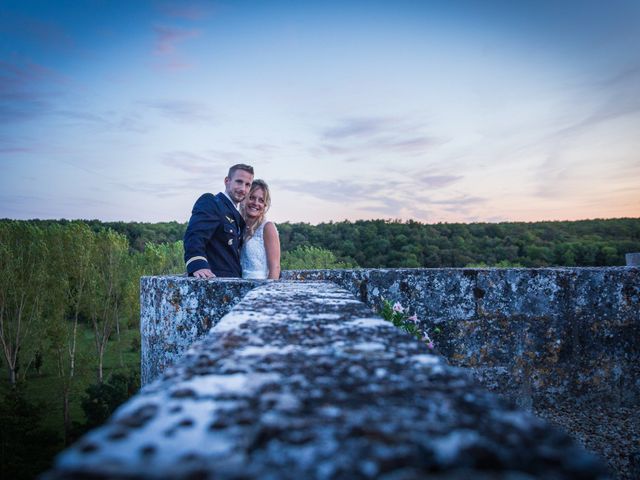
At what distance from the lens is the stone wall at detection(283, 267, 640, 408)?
4.50 meters

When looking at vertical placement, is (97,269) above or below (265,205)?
below

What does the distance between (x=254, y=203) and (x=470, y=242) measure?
29.8m

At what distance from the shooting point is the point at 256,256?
17.8 ft

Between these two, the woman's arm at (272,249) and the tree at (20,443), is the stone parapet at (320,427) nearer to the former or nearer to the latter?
the woman's arm at (272,249)

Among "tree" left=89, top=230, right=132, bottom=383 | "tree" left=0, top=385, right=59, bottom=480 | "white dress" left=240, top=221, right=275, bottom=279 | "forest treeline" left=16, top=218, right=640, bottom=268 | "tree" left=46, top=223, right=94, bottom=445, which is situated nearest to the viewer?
"white dress" left=240, top=221, right=275, bottom=279

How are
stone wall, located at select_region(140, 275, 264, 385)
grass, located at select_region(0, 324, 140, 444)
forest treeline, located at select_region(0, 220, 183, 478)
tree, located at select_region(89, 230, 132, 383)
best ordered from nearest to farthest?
stone wall, located at select_region(140, 275, 264, 385) → forest treeline, located at select_region(0, 220, 183, 478) → grass, located at select_region(0, 324, 140, 444) → tree, located at select_region(89, 230, 132, 383)

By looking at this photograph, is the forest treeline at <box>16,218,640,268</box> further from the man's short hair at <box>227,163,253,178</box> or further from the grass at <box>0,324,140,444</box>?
the man's short hair at <box>227,163,253,178</box>

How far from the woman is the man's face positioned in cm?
8

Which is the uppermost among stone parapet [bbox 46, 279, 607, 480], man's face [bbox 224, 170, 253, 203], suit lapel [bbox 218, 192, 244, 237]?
man's face [bbox 224, 170, 253, 203]

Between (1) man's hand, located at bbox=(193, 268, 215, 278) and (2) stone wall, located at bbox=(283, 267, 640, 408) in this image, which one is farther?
(2) stone wall, located at bbox=(283, 267, 640, 408)

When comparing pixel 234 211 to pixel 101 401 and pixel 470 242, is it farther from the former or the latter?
pixel 470 242

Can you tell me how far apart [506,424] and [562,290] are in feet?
14.7

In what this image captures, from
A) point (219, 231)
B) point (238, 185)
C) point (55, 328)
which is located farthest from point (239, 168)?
point (55, 328)

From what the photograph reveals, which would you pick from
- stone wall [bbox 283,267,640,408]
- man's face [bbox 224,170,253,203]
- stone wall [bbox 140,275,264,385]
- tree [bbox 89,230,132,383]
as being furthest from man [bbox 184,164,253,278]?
tree [bbox 89,230,132,383]
